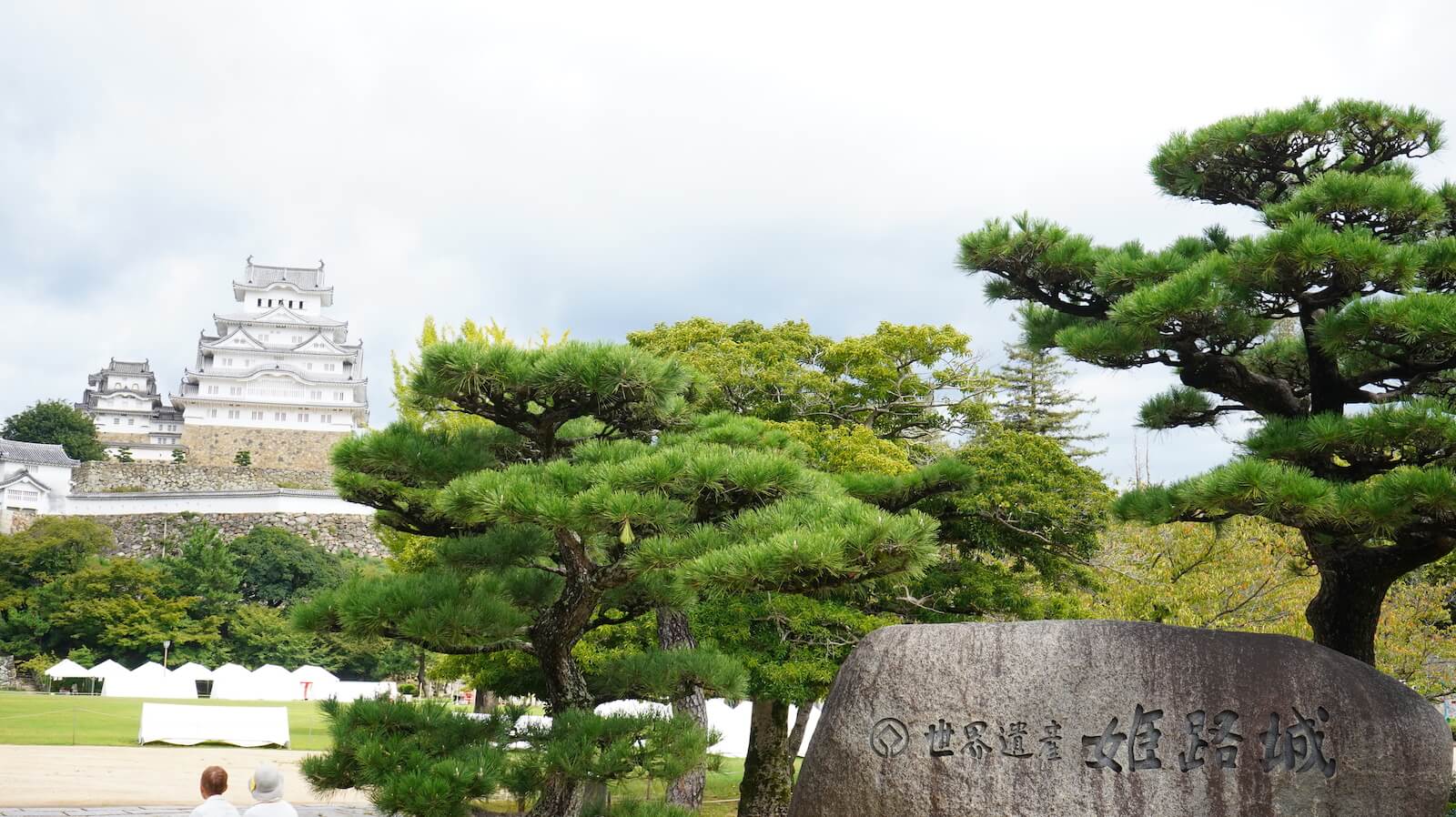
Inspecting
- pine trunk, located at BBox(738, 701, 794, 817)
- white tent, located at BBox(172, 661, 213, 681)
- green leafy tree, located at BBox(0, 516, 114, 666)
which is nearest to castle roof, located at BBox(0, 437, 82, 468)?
green leafy tree, located at BBox(0, 516, 114, 666)

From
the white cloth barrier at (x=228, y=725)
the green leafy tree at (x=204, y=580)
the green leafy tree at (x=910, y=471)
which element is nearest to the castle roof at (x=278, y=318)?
the green leafy tree at (x=204, y=580)

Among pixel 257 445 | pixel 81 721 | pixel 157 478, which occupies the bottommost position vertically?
pixel 81 721

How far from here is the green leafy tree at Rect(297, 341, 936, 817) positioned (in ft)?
14.8

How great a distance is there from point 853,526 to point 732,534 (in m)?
0.63

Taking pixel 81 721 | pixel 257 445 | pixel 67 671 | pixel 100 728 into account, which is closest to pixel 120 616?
pixel 67 671

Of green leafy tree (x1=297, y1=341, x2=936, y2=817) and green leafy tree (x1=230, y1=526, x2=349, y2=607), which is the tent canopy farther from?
green leafy tree (x1=297, y1=341, x2=936, y2=817)

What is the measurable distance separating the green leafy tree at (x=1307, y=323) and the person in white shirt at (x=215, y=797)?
452 centimetres

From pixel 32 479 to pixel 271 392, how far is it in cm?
1084

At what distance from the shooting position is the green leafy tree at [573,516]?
451cm

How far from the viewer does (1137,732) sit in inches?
178

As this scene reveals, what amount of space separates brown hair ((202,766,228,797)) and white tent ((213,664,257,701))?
2111 centimetres

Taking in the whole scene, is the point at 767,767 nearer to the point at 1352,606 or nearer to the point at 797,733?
the point at 797,733

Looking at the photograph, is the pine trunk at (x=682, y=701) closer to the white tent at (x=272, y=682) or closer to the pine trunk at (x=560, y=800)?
the pine trunk at (x=560, y=800)

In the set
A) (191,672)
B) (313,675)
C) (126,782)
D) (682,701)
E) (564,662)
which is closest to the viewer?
(564,662)
